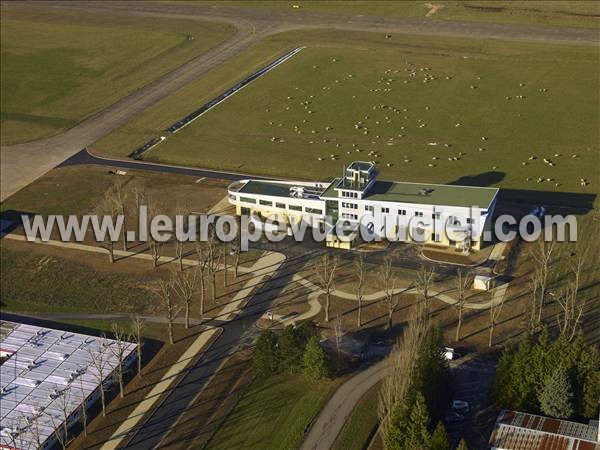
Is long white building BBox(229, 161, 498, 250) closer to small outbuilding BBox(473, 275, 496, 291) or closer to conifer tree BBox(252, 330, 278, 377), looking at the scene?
small outbuilding BBox(473, 275, 496, 291)

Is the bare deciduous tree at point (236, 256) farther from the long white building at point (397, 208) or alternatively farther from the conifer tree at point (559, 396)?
the conifer tree at point (559, 396)

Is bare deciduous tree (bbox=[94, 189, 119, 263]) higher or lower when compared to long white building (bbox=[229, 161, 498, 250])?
lower

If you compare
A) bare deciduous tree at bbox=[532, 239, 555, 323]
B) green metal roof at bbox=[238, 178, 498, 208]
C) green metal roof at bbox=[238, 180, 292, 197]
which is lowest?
bare deciduous tree at bbox=[532, 239, 555, 323]

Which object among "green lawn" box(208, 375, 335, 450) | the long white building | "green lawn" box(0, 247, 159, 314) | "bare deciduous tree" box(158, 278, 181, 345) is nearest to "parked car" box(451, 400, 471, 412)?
"green lawn" box(208, 375, 335, 450)

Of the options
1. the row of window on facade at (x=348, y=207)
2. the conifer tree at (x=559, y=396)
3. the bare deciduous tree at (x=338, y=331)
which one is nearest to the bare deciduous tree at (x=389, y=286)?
the bare deciduous tree at (x=338, y=331)

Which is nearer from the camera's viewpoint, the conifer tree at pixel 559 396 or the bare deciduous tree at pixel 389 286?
the conifer tree at pixel 559 396

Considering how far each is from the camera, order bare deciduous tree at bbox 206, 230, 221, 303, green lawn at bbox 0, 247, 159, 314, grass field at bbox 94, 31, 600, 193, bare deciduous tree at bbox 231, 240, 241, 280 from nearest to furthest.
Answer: bare deciduous tree at bbox 206, 230, 221, 303, green lawn at bbox 0, 247, 159, 314, bare deciduous tree at bbox 231, 240, 241, 280, grass field at bbox 94, 31, 600, 193

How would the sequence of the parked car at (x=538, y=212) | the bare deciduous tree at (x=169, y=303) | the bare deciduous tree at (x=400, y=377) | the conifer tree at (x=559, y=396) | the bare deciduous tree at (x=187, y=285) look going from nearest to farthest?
the bare deciduous tree at (x=400, y=377)
the conifer tree at (x=559, y=396)
the bare deciduous tree at (x=169, y=303)
the bare deciduous tree at (x=187, y=285)
the parked car at (x=538, y=212)

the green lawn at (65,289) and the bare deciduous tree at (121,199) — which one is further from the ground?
the bare deciduous tree at (121,199)
